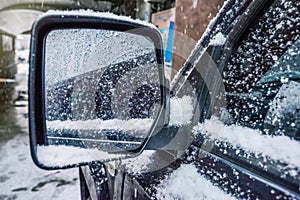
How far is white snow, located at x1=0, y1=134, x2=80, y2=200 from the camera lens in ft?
10.6

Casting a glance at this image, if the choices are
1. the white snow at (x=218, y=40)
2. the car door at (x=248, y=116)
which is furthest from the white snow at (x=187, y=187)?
the white snow at (x=218, y=40)

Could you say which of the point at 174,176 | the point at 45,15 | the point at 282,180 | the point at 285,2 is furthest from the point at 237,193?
the point at 45,15

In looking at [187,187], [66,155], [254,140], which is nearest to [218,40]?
[254,140]

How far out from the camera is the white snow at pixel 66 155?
814 mm

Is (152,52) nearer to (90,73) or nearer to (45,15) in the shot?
(90,73)

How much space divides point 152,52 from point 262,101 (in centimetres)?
42

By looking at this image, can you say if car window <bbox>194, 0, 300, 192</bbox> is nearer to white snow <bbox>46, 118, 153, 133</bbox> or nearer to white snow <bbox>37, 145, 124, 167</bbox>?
white snow <bbox>46, 118, 153, 133</bbox>

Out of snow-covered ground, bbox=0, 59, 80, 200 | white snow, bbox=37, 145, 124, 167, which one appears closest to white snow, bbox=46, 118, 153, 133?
white snow, bbox=37, 145, 124, 167

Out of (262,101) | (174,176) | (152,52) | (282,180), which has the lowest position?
(174,176)

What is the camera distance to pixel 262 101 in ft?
2.74

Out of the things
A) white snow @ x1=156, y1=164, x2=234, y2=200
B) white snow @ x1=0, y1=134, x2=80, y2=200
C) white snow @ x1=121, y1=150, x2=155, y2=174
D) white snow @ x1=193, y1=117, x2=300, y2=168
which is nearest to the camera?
white snow @ x1=193, y1=117, x2=300, y2=168

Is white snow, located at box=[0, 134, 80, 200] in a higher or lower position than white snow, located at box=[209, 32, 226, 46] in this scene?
lower

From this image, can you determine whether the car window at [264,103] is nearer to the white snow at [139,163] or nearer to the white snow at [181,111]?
the white snow at [181,111]

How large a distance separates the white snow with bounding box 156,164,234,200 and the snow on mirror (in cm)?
17
